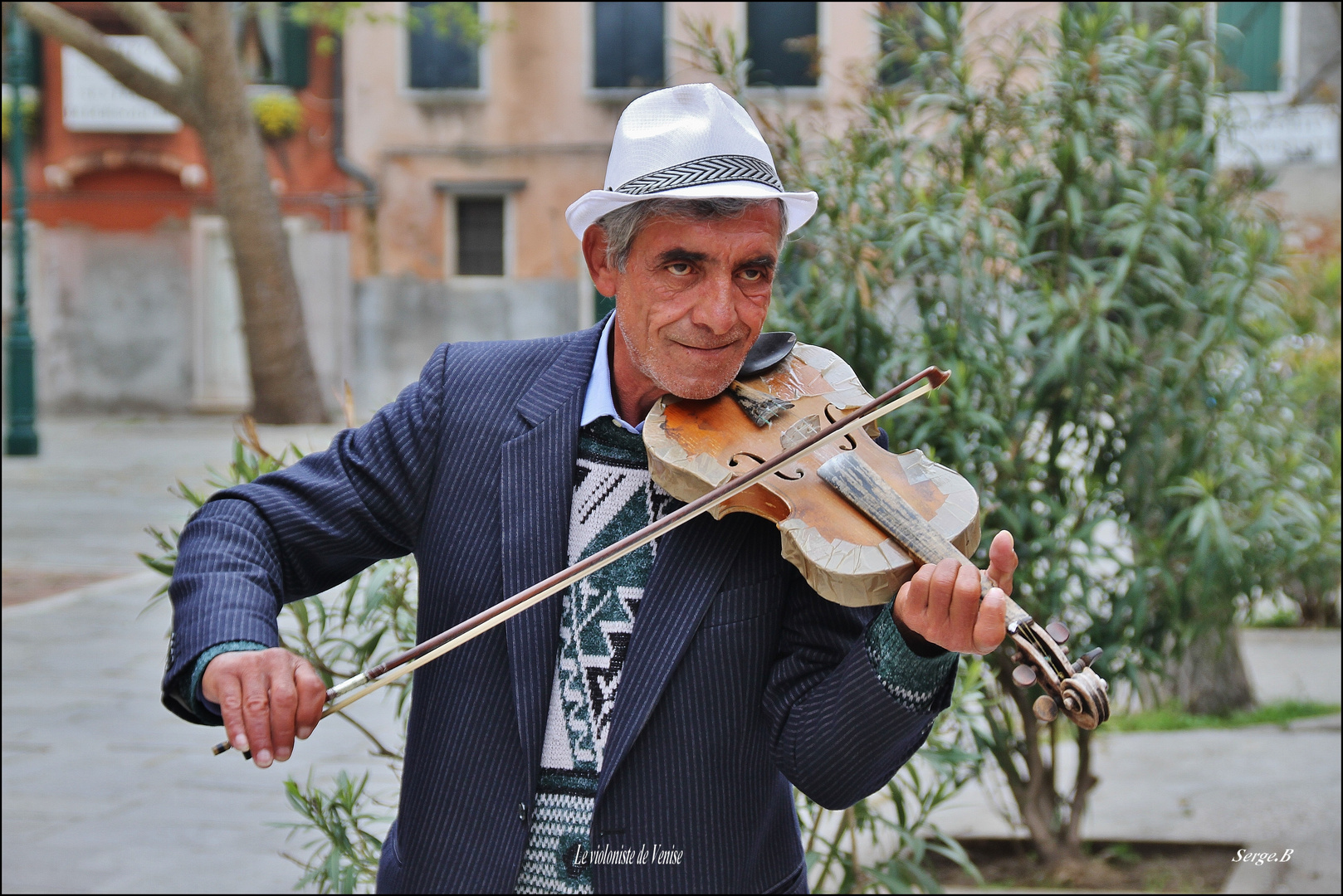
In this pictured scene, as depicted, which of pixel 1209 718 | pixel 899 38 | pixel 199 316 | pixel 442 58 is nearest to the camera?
pixel 899 38

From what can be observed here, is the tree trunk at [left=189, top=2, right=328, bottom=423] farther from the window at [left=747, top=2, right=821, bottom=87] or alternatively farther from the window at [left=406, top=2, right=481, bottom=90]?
Answer: the window at [left=747, top=2, right=821, bottom=87]

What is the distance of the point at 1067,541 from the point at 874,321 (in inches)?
27.4

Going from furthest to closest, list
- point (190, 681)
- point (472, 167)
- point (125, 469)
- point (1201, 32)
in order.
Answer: point (472, 167) < point (125, 469) < point (1201, 32) < point (190, 681)

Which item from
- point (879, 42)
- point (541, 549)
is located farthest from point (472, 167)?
point (541, 549)

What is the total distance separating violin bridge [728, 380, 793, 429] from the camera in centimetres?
191

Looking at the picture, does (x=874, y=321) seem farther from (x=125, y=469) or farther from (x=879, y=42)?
(x=125, y=469)

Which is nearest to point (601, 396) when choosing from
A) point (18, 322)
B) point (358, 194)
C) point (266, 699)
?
point (266, 699)

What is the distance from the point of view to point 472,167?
19.0 metres

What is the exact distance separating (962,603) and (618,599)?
0.50 m

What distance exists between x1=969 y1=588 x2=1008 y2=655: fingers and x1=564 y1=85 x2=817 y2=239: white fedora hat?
55 centimetres

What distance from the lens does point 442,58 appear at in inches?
738

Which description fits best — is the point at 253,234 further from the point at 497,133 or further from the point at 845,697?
the point at 845,697

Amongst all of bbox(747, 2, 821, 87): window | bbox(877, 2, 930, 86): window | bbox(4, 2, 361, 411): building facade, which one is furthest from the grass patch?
bbox(4, 2, 361, 411): building facade

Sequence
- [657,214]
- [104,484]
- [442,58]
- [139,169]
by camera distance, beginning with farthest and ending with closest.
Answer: [139,169] < [442,58] < [104,484] < [657,214]
